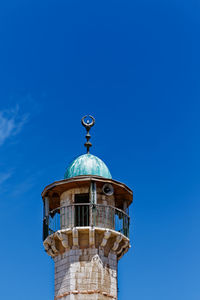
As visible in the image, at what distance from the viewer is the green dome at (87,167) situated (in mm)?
32031

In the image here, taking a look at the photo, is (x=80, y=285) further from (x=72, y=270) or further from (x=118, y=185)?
(x=118, y=185)

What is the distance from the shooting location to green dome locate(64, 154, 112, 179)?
105 ft

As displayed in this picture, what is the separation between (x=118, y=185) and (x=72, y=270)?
457cm

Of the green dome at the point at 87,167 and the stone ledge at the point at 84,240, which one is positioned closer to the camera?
the stone ledge at the point at 84,240

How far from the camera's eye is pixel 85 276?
29.9 meters

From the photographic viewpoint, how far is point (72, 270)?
30.1 metres

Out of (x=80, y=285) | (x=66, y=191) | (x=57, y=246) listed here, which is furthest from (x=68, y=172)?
(x=80, y=285)

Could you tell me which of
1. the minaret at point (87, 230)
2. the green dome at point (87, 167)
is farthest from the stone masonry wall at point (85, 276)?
the green dome at point (87, 167)

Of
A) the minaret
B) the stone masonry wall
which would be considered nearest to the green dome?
the minaret

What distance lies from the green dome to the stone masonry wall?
3.71 meters

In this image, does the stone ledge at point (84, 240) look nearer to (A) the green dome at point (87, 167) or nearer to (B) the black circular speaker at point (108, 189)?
(B) the black circular speaker at point (108, 189)

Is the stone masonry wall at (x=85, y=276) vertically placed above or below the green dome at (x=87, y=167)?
below

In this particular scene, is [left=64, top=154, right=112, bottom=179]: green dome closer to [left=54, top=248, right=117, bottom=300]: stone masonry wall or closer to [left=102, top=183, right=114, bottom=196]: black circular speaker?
[left=102, top=183, right=114, bottom=196]: black circular speaker

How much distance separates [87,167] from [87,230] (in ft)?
10.6
